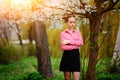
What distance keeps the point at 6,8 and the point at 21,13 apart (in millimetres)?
1609

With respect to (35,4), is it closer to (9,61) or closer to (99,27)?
(99,27)

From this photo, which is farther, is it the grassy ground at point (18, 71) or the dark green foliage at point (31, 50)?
the dark green foliage at point (31, 50)

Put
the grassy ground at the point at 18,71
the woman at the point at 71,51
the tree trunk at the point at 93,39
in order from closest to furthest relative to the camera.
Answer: the woman at the point at 71,51 → the tree trunk at the point at 93,39 → the grassy ground at the point at 18,71

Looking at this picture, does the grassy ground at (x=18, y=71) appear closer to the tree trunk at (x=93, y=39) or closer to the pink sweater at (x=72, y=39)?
the tree trunk at (x=93, y=39)

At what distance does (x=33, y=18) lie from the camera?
13828mm

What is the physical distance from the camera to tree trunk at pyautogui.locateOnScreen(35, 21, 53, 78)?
16.5 metres

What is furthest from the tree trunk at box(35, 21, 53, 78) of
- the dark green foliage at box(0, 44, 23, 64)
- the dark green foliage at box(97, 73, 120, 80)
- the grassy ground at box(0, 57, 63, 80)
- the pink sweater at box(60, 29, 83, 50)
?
the dark green foliage at box(0, 44, 23, 64)

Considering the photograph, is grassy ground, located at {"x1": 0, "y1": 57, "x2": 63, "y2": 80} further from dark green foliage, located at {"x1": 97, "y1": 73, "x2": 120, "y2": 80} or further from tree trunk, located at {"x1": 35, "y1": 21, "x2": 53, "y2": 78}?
dark green foliage, located at {"x1": 97, "y1": 73, "x2": 120, "y2": 80}

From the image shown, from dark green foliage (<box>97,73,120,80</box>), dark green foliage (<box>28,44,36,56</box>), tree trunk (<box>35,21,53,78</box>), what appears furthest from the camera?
dark green foliage (<box>28,44,36,56</box>)

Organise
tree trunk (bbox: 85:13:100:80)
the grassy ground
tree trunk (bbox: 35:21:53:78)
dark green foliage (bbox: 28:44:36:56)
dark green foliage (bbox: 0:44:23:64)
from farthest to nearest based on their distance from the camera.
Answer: dark green foliage (bbox: 28:44:36:56) < dark green foliage (bbox: 0:44:23:64) < the grassy ground < tree trunk (bbox: 35:21:53:78) < tree trunk (bbox: 85:13:100:80)

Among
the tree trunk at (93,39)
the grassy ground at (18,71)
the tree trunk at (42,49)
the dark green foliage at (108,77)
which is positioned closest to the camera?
the tree trunk at (93,39)

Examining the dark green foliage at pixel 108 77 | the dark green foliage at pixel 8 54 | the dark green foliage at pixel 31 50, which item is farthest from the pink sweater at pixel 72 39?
the dark green foliage at pixel 31 50

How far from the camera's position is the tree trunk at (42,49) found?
16.5 metres

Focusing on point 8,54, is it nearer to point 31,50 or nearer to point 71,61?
point 31,50
